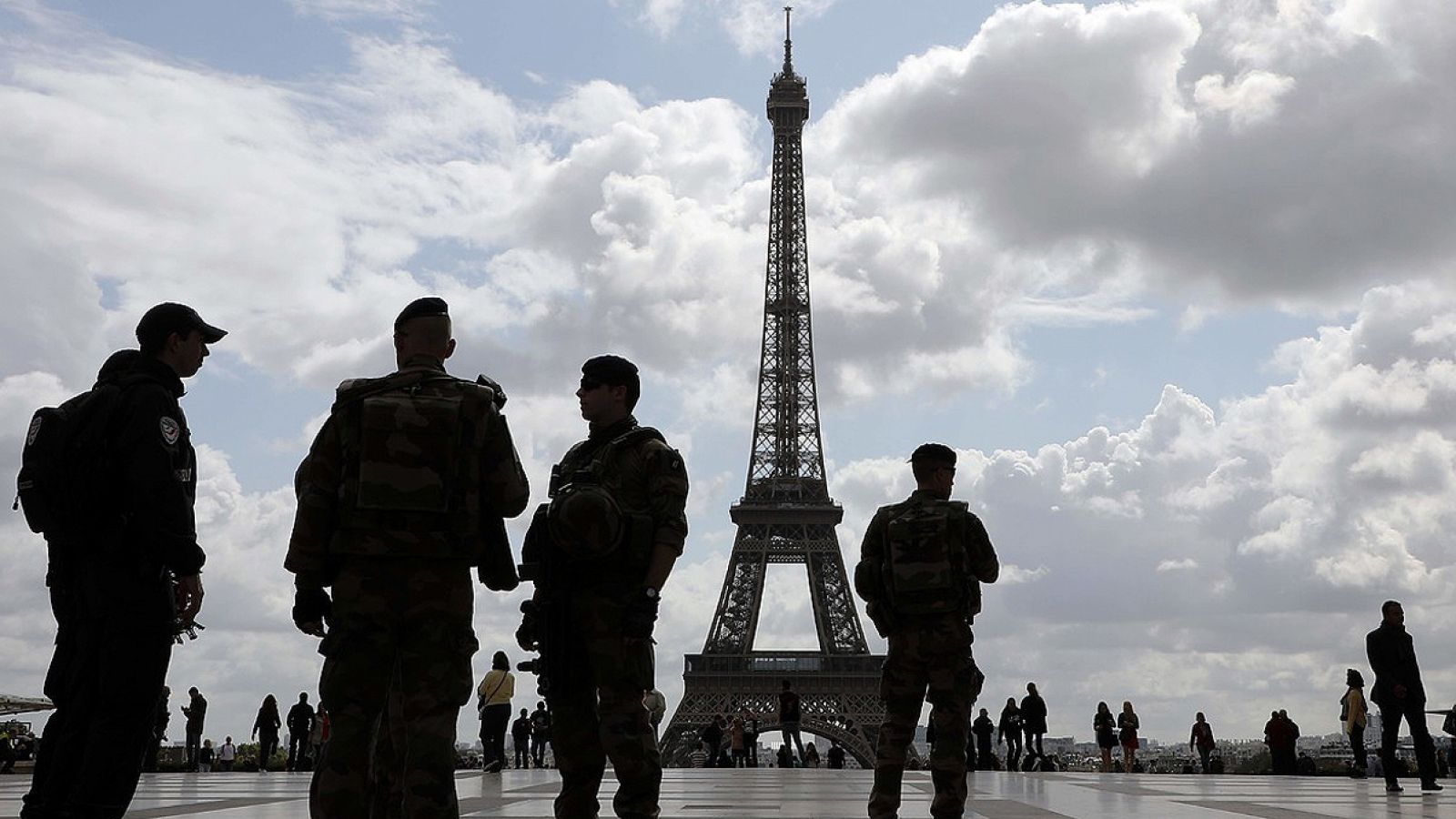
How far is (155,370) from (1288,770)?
2598 centimetres

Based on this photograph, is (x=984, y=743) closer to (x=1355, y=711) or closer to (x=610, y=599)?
(x=1355, y=711)

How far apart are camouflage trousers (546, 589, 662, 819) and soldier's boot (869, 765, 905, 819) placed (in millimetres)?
2028

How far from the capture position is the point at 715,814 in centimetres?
972

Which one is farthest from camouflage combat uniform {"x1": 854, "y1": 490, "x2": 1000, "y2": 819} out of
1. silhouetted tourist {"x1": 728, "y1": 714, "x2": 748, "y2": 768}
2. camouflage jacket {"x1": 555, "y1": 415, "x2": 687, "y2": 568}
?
silhouetted tourist {"x1": 728, "y1": 714, "x2": 748, "y2": 768}

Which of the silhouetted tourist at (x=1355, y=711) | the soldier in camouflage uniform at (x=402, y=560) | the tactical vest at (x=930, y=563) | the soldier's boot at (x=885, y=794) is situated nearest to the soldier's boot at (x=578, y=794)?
the soldier in camouflage uniform at (x=402, y=560)

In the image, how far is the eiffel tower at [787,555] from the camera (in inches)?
2822

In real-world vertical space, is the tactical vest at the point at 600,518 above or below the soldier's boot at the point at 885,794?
above

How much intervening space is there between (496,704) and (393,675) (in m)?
15.8

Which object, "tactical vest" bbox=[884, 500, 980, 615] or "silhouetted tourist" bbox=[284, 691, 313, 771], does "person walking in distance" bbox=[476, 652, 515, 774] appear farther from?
"tactical vest" bbox=[884, 500, 980, 615]

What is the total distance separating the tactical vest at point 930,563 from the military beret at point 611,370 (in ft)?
7.77

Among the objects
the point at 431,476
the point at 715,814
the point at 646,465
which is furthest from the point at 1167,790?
the point at 431,476

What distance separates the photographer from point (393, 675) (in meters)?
5.66

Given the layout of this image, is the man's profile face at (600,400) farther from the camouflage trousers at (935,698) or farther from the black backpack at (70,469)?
the camouflage trousers at (935,698)

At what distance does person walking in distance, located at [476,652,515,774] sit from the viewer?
68.8 ft
